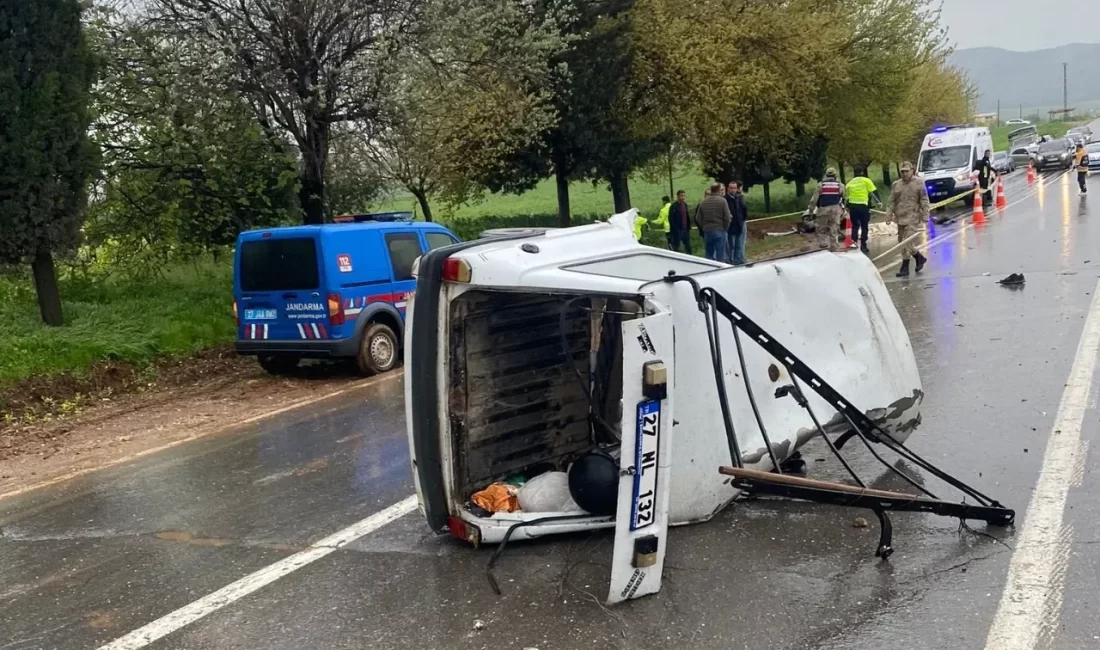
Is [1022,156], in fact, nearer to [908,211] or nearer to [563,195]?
[563,195]

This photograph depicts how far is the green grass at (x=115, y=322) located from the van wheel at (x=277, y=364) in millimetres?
1399

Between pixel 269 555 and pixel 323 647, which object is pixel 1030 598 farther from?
pixel 269 555

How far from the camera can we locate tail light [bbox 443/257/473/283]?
4.88 meters

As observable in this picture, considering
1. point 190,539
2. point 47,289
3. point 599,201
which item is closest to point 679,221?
point 47,289

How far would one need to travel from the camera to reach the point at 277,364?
12445 millimetres

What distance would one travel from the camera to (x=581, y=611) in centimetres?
443

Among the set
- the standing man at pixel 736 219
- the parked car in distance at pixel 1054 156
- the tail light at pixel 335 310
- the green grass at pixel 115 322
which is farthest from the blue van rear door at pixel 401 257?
the parked car in distance at pixel 1054 156

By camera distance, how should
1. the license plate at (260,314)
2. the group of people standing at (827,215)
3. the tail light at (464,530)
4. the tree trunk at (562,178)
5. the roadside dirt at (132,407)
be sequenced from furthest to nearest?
the tree trunk at (562,178) < the group of people standing at (827,215) < the license plate at (260,314) < the roadside dirt at (132,407) < the tail light at (464,530)

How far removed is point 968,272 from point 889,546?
11.7 m

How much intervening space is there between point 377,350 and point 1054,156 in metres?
44.8

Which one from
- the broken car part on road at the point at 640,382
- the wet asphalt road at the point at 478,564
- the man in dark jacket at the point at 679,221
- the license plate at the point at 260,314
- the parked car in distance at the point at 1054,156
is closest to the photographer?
the wet asphalt road at the point at 478,564

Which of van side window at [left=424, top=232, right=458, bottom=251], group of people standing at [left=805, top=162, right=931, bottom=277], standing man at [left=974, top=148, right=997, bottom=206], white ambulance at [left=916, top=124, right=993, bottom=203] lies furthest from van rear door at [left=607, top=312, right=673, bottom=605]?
standing man at [left=974, top=148, right=997, bottom=206]

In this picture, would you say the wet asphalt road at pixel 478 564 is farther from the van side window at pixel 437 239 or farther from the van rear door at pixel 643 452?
the van side window at pixel 437 239

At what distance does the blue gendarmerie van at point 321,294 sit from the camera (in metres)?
11.3
